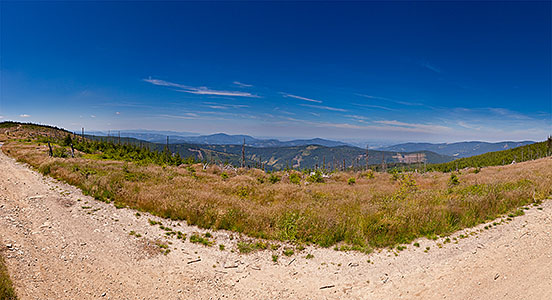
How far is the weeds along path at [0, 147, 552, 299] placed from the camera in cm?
609

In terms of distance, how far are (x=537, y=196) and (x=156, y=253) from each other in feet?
65.2

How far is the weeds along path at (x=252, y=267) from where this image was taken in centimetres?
609

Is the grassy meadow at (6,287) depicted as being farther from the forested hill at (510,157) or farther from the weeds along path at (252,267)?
the forested hill at (510,157)

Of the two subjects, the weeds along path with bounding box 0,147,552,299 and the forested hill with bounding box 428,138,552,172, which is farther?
the forested hill with bounding box 428,138,552,172

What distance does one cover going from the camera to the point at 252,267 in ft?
24.4

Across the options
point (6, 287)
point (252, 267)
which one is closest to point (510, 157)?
point (252, 267)

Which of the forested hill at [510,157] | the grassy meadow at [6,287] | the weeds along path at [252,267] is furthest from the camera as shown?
the forested hill at [510,157]

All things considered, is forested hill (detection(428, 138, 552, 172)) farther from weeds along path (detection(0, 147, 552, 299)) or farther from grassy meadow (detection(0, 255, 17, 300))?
grassy meadow (detection(0, 255, 17, 300))

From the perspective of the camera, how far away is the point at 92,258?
753cm

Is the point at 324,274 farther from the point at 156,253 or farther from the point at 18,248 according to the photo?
the point at 18,248

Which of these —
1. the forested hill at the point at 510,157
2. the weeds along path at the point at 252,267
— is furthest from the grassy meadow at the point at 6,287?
the forested hill at the point at 510,157

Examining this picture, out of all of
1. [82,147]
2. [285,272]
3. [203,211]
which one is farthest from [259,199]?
[82,147]

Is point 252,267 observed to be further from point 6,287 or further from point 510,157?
point 510,157

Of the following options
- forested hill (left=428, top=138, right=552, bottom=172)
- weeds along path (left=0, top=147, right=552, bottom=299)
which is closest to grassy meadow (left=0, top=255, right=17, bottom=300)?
weeds along path (left=0, top=147, right=552, bottom=299)
